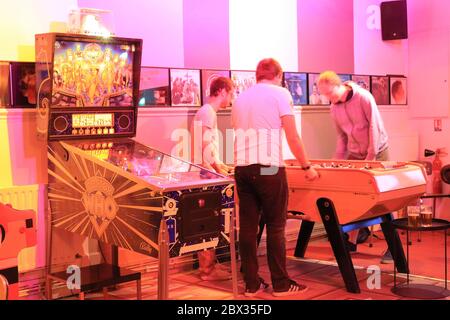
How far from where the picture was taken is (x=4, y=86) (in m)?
4.46

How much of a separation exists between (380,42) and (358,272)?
3332 millimetres

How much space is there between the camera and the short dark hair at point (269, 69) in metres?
4.38

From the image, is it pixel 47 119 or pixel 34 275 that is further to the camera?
pixel 34 275

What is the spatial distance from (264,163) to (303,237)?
1.58 m

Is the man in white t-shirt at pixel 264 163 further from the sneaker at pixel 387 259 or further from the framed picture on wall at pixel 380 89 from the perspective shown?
the framed picture on wall at pixel 380 89

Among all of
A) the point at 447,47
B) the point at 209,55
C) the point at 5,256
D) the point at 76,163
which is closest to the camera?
the point at 5,256

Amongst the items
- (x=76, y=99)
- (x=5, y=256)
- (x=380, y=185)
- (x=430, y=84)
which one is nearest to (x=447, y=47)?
(x=430, y=84)

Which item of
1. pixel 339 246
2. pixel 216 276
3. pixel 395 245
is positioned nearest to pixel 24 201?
pixel 216 276

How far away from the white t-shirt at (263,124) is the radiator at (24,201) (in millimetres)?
1498

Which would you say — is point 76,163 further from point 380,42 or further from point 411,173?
point 380,42

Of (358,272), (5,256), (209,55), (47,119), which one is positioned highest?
(209,55)

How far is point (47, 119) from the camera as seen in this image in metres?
4.27

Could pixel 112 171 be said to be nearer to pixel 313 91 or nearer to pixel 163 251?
pixel 163 251

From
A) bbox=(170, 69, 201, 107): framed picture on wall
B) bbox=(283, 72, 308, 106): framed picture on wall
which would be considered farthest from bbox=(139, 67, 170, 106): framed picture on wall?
bbox=(283, 72, 308, 106): framed picture on wall
